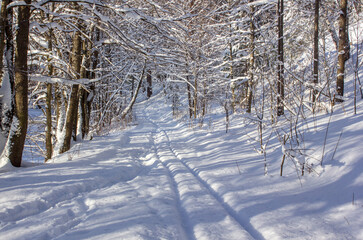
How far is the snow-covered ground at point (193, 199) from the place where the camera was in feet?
6.89

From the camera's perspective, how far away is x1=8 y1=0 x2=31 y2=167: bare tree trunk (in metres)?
4.01

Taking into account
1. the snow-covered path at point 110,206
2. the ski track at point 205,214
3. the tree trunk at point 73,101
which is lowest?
the ski track at point 205,214

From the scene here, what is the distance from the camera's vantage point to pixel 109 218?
2.33m

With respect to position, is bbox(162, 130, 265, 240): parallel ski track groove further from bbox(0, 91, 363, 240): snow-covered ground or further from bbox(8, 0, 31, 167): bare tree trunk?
bbox(8, 0, 31, 167): bare tree trunk

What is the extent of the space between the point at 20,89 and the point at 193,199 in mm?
3833

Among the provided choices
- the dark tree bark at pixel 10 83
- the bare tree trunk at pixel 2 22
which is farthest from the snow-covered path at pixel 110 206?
the bare tree trunk at pixel 2 22

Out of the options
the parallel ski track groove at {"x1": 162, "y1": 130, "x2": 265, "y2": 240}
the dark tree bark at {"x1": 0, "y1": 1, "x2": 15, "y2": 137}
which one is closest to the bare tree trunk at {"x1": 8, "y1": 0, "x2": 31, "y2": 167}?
the dark tree bark at {"x1": 0, "y1": 1, "x2": 15, "y2": 137}

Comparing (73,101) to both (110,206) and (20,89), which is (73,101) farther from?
(110,206)

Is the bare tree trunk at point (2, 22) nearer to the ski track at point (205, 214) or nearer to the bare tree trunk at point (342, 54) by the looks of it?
the ski track at point (205, 214)

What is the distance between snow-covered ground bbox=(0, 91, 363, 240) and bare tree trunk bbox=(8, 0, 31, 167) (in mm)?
501

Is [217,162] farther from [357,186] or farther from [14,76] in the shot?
[14,76]

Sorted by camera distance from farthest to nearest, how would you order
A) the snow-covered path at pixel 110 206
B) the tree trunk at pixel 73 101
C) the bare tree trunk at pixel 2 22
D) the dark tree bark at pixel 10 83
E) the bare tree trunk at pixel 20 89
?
the tree trunk at pixel 73 101 → the dark tree bark at pixel 10 83 → the bare tree trunk at pixel 20 89 → the bare tree trunk at pixel 2 22 → the snow-covered path at pixel 110 206

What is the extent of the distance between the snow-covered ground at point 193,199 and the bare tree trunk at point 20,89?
50 cm

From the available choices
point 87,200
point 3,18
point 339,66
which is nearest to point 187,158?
point 87,200
